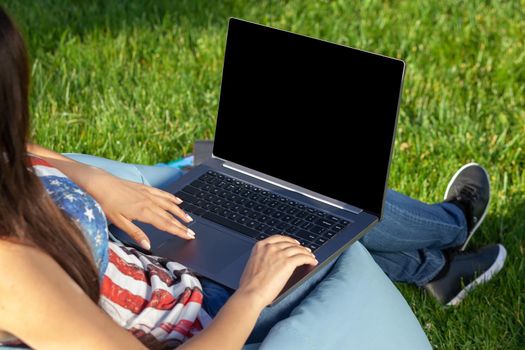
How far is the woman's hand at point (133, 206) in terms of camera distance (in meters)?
2.20

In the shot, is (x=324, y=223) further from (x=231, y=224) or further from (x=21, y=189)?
(x=21, y=189)

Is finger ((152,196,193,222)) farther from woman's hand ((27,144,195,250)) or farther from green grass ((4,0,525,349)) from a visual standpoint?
green grass ((4,0,525,349))

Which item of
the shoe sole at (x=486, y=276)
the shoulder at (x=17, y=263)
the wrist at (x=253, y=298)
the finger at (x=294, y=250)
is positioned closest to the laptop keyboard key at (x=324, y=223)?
the finger at (x=294, y=250)

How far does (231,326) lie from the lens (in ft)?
5.88

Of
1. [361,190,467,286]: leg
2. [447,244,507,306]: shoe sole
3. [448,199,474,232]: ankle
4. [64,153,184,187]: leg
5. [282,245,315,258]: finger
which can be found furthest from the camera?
[448,199,474,232]: ankle

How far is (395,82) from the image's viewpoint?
87.4 inches

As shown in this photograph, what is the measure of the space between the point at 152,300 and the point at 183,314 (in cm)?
7

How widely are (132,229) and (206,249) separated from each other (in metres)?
0.19

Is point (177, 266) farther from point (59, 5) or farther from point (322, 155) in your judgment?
point (59, 5)

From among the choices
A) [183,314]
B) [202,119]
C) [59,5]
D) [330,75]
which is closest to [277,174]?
[330,75]

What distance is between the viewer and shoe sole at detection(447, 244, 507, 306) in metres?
2.92

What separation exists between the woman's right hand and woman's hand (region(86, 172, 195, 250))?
0.31m

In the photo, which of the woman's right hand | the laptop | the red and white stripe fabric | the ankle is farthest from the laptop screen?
the ankle

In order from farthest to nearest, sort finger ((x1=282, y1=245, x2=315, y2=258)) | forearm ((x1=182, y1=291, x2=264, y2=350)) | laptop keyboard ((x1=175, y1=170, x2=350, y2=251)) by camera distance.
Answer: laptop keyboard ((x1=175, y1=170, x2=350, y2=251)), finger ((x1=282, y1=245, x2=315, y2=258)), forearm ((x1=182, y1=291, x2=264, y2=350))
